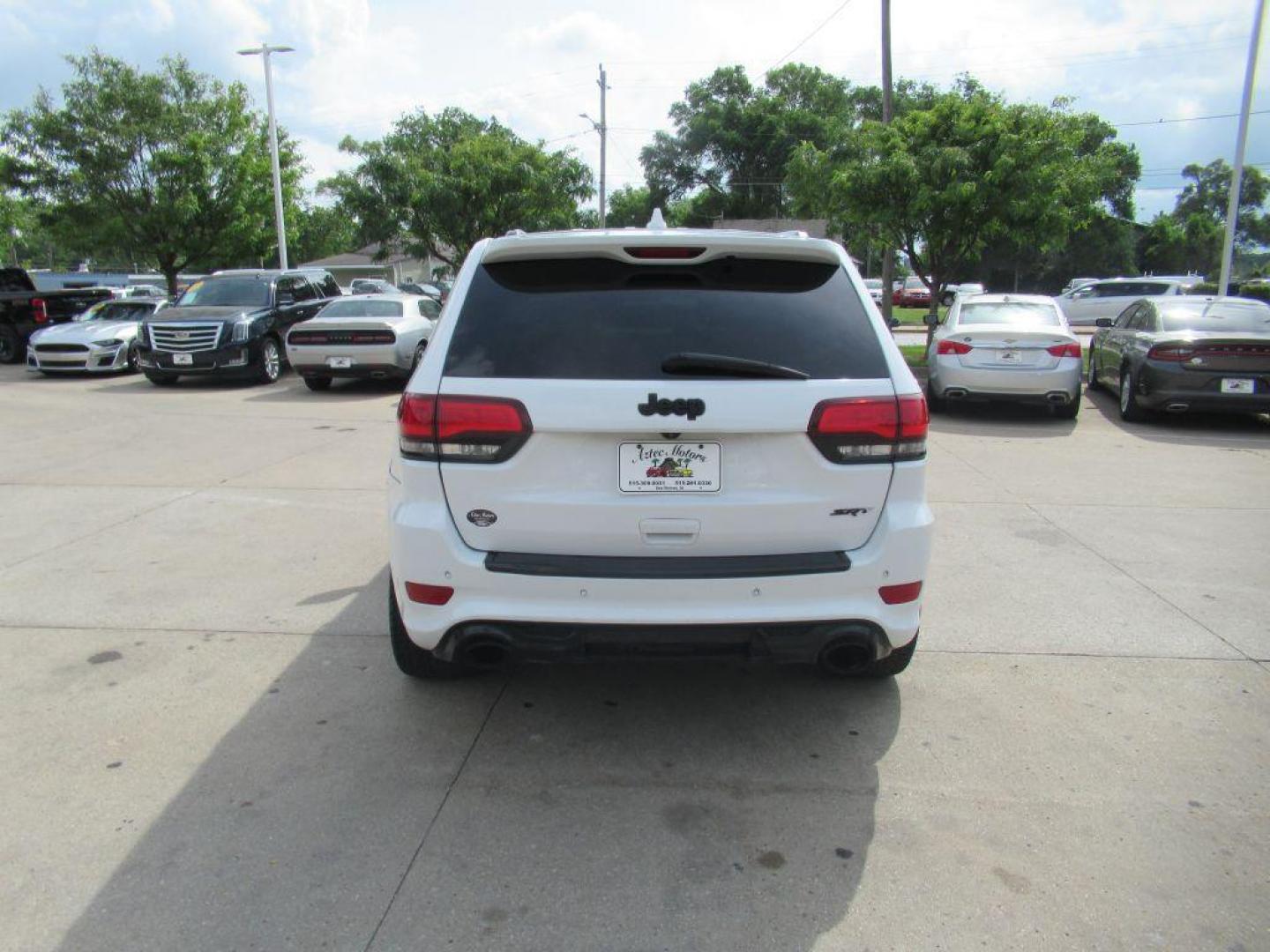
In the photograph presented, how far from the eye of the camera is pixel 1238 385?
34.3 ft

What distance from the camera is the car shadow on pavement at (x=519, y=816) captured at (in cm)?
255

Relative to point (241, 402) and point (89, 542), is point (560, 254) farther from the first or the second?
point (241, 402)

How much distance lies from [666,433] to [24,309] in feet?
69.9

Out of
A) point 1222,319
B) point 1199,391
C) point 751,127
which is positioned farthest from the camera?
point 751,127

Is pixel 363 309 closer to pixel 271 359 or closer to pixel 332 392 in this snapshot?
pixel 332 392

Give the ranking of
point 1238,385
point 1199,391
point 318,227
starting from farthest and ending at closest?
Result: 1. point 318,227
2. point 1199,391
3. point 1238,385

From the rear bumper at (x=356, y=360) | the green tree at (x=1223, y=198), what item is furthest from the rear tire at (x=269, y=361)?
the green tree at (x=1223, y=198)

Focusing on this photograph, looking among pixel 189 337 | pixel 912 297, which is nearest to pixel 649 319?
pixel 189 337

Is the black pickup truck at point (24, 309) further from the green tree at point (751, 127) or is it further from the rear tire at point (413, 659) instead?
the green tree at point (751, 127)

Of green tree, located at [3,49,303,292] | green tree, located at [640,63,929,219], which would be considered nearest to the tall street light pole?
green tree, located at [3,49,303,292]

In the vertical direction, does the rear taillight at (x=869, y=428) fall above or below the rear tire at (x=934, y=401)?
above

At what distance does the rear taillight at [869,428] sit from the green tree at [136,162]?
24.5 metres

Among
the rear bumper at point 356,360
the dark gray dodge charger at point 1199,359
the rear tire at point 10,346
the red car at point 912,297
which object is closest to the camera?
the dark gray dodge charger at point 1199,359

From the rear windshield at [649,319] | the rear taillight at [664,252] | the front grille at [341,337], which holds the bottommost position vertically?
the front grille at [341,337]
